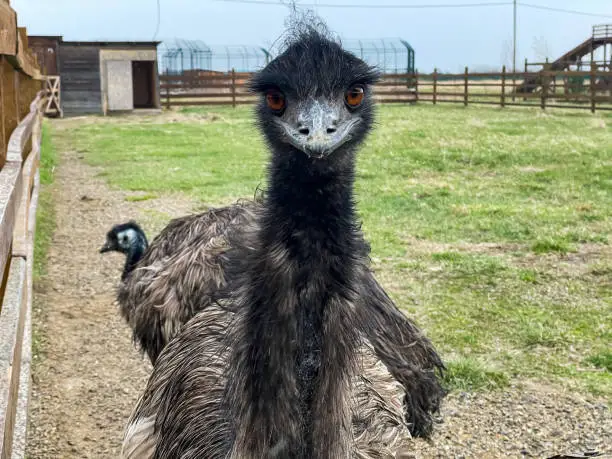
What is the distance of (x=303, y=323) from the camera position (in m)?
1.87

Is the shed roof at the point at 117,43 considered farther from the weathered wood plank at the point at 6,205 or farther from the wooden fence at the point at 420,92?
the weathered wood plank at the point at 6,205

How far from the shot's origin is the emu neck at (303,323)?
1835 mm

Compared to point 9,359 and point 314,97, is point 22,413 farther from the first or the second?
point 314,97

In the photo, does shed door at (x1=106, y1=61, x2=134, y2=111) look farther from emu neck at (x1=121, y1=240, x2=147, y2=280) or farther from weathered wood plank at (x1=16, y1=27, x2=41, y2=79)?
emu neck at (x1=121, y1=240, x2=147, y2=280)

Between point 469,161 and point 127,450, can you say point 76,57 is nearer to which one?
point 469,161

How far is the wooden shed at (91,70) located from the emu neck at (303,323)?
2358 cm

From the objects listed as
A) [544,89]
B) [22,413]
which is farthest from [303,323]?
[544,89]

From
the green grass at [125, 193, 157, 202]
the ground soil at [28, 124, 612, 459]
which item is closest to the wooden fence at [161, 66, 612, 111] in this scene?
the green grass at [125, 193, 157, 202]

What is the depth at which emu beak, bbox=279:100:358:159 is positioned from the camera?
184 centimetres

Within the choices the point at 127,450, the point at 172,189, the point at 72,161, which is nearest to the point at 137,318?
the point at 127,450

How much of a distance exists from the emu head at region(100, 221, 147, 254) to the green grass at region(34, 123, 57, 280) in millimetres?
828

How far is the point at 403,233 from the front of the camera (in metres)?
7.12

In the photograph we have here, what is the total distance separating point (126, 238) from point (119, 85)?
20.2 m

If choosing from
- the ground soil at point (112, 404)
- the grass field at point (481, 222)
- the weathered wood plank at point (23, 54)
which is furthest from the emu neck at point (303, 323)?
the weathered wood plank at point (23, 54)
